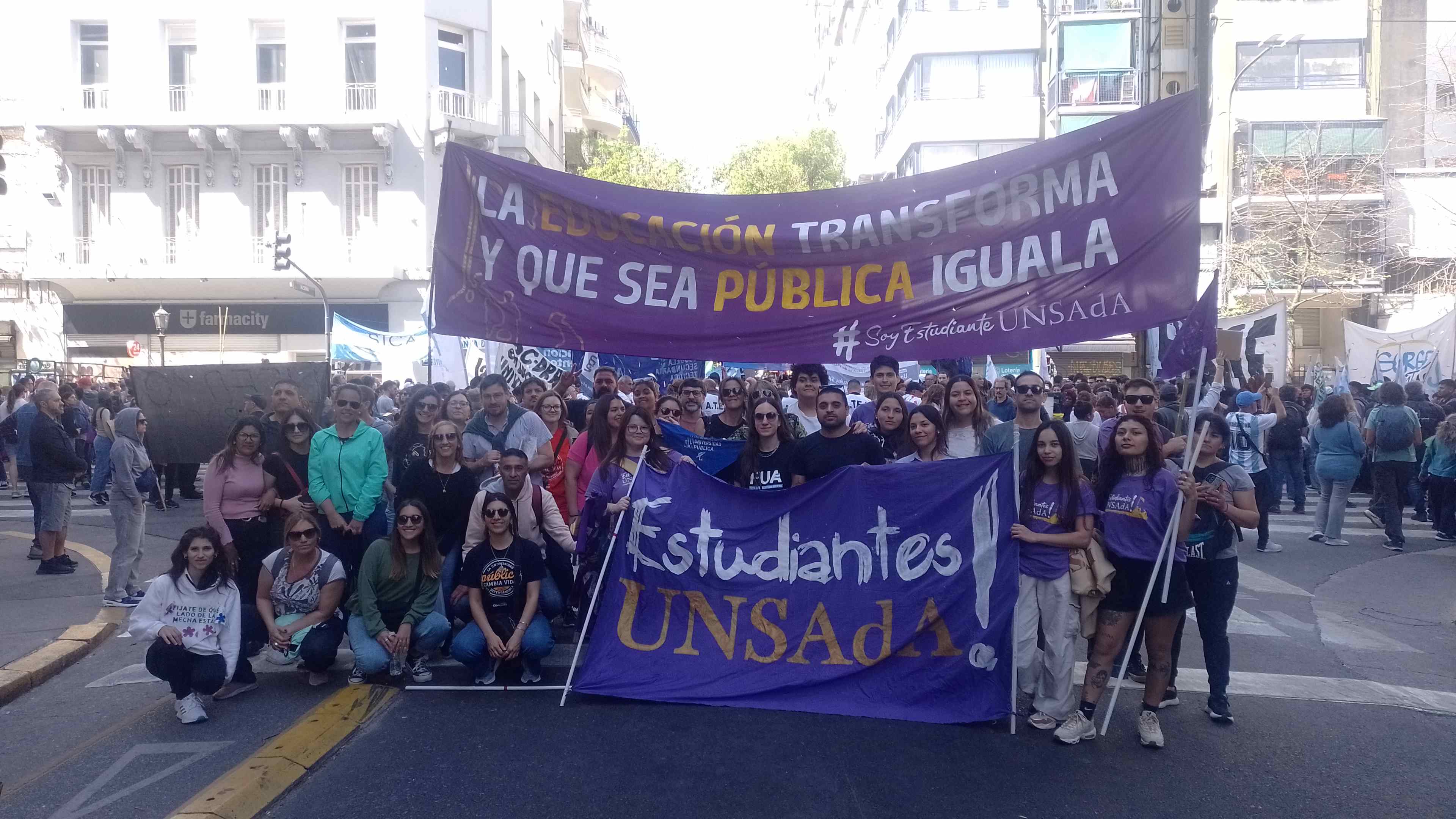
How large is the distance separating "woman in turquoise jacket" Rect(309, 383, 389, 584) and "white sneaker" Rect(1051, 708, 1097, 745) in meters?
4.24

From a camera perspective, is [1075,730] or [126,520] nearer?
[1075,730]

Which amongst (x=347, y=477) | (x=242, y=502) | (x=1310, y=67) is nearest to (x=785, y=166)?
(x=1310, y=67)

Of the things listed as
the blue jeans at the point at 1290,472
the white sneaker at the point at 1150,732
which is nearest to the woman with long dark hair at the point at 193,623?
the white sneaker at the point at 1150,732

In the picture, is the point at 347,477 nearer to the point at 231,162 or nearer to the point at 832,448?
the point at 832,448

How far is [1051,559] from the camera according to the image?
17.1ft

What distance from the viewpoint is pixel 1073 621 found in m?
5.23

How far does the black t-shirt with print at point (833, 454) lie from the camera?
6051 mm

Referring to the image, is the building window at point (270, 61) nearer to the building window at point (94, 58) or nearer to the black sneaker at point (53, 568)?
the building window at point (94, 58)

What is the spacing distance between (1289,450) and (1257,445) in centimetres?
317

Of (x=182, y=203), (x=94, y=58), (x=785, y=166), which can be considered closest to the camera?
(x=94, y=58)

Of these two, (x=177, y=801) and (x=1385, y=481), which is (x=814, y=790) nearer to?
(x=177, y=801)

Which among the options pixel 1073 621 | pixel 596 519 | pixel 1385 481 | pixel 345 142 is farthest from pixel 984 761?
pixel 345 142

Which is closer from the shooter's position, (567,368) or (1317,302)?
(567,368)

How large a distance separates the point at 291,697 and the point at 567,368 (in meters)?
8.29
